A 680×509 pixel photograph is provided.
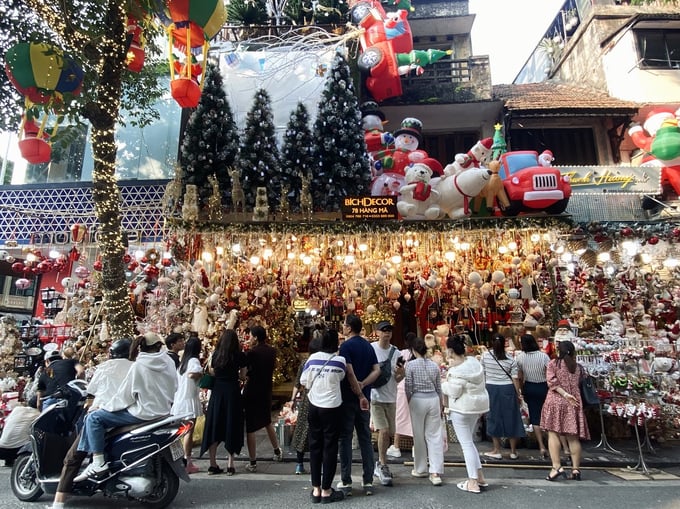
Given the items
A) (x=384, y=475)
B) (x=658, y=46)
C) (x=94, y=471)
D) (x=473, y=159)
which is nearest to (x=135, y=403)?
(x=94, y=471)

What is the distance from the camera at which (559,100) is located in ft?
41.3

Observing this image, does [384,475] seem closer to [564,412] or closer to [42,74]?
[564,412]

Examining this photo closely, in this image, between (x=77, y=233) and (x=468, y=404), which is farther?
(x=77, y=233)

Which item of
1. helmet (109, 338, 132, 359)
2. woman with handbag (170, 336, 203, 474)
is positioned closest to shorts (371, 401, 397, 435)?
→ woman with handbag (170, 336, 203, 474)

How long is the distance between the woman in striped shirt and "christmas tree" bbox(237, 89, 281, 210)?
6.48 m

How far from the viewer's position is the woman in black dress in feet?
16.0

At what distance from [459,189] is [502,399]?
4.84 m

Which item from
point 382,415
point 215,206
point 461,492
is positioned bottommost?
point 461,492

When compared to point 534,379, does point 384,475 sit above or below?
below

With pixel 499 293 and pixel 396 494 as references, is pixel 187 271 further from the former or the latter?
pixel 499 293

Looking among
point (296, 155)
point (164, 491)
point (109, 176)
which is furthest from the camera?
point (296, 155)

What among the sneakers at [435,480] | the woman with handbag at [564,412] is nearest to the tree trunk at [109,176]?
the sneakers at [435,480]

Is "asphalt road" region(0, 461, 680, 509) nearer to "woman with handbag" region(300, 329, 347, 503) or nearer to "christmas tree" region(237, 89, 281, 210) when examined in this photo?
"woman with handbag" region(300, 329, 347, 503)

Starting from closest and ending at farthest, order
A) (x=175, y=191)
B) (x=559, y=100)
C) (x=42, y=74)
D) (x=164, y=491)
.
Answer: (x=164, y=491)
(x=42, y=74)
(x=175, y=191)
(x=559, y=100)
